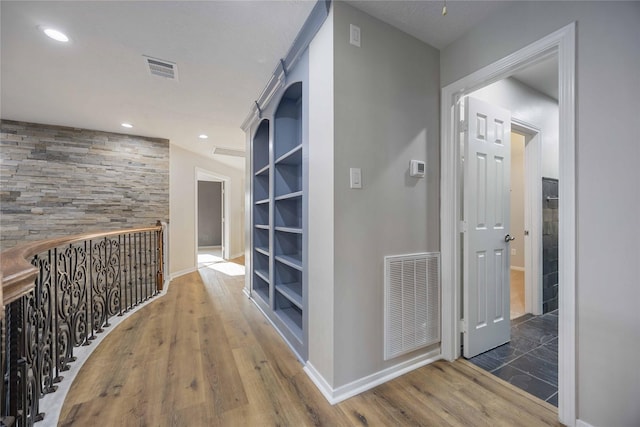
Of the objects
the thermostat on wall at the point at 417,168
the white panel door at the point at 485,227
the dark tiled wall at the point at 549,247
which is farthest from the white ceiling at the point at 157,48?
the dark tiled wall at the point at 549,247

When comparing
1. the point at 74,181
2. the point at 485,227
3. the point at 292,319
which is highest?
the point at 74,181

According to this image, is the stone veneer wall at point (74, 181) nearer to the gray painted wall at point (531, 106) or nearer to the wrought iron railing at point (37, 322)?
the wrought iron railing at point (37, 322)

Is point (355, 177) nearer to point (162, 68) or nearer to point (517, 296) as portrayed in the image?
point (162, 68)

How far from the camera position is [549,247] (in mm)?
3035

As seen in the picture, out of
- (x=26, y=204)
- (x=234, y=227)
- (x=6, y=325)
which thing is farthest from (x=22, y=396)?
(x=234, y=227)

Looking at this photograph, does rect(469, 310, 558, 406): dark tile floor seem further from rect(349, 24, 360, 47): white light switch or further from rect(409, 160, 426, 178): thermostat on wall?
rect(349, 24, 360, 47): white light switch

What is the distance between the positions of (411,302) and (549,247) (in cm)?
231

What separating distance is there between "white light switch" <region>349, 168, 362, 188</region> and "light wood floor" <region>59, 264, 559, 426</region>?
4.44ft

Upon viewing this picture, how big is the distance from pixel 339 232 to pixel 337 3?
4.70 ft

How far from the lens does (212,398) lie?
164cm

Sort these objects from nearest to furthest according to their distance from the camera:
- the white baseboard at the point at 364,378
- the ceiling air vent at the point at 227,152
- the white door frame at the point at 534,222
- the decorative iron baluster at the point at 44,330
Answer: the decorative iron baluster at the point at 44,330, the white baseboard at the point at 364,378, the white door frame at the point at 534,222, the ceiling air vent at the point at 227,152

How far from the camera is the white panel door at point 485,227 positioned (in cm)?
208

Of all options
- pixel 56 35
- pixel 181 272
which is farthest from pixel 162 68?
pixel 181 272

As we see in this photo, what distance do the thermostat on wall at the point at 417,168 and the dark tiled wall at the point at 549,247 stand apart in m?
2.09
